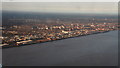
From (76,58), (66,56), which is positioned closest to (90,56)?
(76,58)

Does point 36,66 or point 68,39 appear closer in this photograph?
Result: point 36,66

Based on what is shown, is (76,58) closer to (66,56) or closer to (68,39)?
(66,56)

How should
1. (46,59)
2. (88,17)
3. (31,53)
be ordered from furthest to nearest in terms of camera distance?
(88,17) < (31,53) < (46,59)

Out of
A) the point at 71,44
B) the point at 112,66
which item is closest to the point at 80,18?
the point at 71,44

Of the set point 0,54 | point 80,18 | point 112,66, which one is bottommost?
point 112,66

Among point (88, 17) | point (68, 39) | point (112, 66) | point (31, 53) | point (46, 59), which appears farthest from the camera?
point (88, 17)

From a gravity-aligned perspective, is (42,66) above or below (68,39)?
below

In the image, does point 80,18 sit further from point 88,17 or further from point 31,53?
point 31,53

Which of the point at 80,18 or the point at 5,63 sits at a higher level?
the point at 80,18

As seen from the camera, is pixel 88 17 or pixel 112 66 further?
pixel 88 17
